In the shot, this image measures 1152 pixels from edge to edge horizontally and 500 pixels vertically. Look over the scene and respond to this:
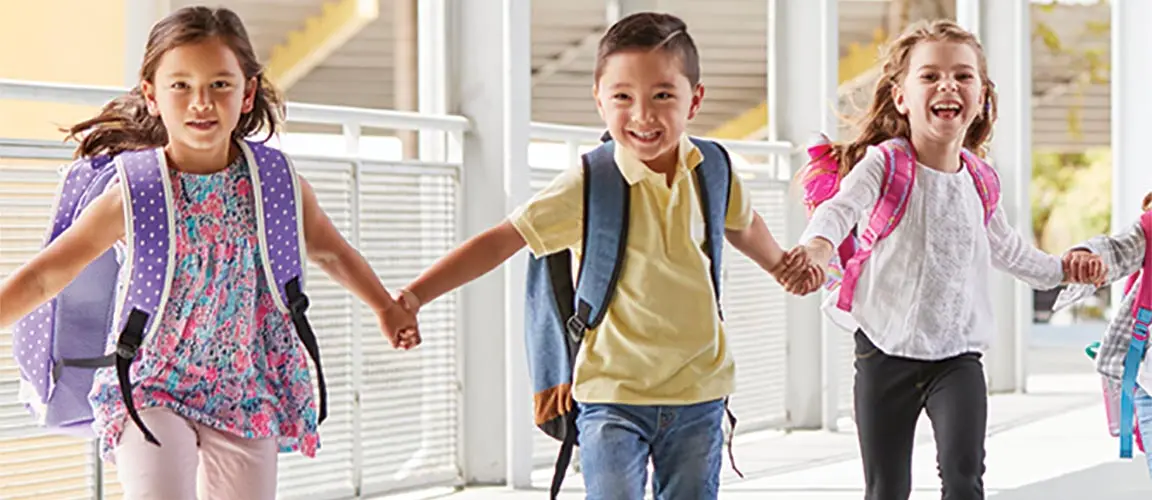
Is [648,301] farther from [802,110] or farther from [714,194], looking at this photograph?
[802,110]

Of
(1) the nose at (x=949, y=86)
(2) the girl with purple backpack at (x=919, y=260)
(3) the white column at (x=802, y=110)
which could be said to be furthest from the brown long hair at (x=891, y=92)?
(3) the white column at (x=802, y=110)

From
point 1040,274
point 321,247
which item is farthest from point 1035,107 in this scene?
point 321,247

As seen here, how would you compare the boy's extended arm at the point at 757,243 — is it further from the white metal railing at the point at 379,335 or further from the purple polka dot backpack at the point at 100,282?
the white metal railing at the point at 379,335

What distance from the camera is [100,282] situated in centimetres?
364

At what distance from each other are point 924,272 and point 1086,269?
524 mm

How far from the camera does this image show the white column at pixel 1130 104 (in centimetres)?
1143

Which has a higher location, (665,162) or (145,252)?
(665,162)

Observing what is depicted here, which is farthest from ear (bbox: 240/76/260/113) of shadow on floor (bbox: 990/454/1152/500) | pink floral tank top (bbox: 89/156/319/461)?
shadow on floor (bbox: 990/454/1152/500)

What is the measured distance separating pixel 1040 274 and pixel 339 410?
2.73m

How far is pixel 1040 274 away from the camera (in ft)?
Answer: 15.9

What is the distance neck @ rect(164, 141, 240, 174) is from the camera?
3613 mm

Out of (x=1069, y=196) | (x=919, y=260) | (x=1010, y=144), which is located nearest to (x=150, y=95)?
(x=919, y=260)

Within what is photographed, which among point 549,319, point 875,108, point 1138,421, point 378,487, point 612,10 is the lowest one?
point 378,487

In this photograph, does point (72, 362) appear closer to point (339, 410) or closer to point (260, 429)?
point (260, 429)
